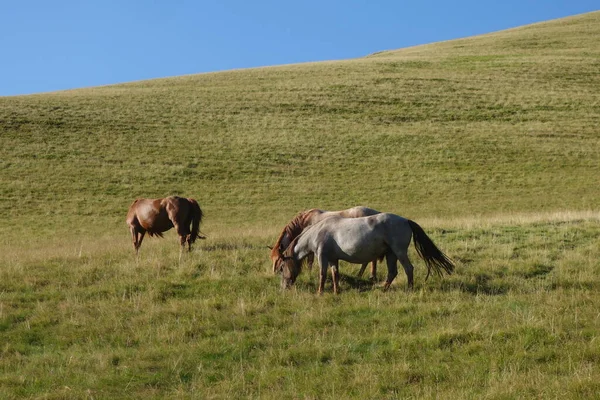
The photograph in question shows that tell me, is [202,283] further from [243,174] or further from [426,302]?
[243,174]

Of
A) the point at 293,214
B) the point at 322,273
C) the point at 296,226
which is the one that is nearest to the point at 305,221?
the point at 296,226

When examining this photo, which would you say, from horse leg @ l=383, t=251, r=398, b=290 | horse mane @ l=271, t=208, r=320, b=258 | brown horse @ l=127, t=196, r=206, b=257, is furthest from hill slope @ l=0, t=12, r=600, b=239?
horse leg @ l=383, t=251, r=398, b=290

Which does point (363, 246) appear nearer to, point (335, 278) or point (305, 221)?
point (335, 278)

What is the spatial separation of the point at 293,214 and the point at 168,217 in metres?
11.2

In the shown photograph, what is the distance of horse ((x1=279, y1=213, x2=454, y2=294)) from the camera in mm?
9391

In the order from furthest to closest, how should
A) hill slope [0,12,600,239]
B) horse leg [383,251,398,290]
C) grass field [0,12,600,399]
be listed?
hill slope [0,12,600,239]
horse leg [383,251,398,290]
grass field [0,12,600,399]

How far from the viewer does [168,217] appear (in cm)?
1421

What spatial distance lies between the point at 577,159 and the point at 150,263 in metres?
29.4

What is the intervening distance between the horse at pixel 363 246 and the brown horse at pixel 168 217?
432cm

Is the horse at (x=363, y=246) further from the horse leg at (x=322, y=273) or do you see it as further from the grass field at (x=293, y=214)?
the grass field at (x=293, y=214)

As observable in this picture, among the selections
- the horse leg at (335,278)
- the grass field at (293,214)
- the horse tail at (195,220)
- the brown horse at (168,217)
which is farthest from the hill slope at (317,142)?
the horse leg at (335,278)

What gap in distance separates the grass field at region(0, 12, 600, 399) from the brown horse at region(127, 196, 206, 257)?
569 mm

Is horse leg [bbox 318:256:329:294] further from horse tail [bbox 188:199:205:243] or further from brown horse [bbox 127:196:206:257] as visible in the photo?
horse tail [bbox 188:199:205:243]

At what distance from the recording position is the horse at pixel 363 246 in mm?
9391
